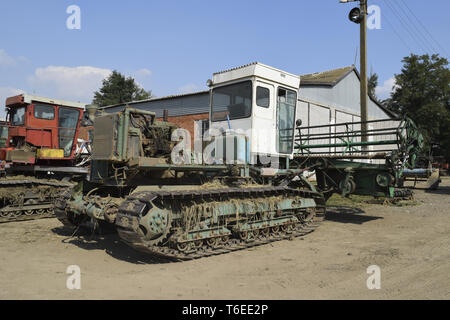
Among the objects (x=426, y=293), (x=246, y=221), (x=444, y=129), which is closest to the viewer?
(x=426, y=293)

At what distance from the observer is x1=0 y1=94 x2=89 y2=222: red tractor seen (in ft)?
30.6

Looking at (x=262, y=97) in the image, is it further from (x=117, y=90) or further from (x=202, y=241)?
(x=117, y=90)

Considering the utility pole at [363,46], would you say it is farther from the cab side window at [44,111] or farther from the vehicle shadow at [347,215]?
the cab side window at [44,111]

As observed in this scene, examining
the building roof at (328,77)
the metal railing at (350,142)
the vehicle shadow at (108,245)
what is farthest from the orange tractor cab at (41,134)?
the building roof at (328,77)

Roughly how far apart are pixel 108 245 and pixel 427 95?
153 ft

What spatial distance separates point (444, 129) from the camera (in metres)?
41.4

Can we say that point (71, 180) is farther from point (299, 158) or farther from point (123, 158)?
point (299, 158)

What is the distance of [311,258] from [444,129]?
4409cm

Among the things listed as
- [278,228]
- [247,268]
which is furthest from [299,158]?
[247,268]

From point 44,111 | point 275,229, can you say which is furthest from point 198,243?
point 44,111

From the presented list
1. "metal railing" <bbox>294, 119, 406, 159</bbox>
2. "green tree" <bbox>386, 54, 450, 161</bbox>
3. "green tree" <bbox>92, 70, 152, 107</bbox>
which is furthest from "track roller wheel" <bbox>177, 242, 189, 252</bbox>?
"green tree" <bbox>92, 70, 152, 107</bbox>

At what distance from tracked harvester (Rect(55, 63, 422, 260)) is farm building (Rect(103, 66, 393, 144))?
37.3ft

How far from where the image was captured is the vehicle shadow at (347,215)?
9.95 meters

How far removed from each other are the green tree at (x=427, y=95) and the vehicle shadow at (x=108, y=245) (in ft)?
137
